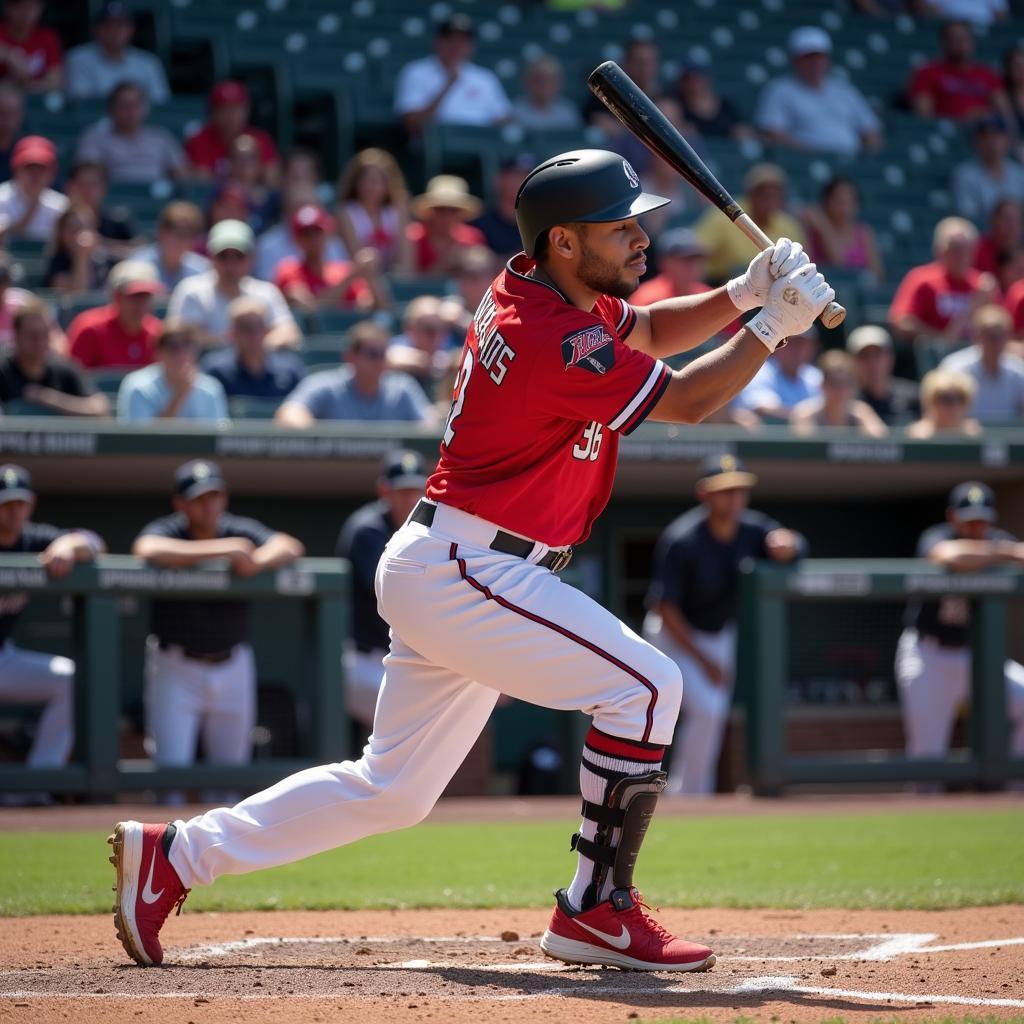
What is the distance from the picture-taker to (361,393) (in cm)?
795

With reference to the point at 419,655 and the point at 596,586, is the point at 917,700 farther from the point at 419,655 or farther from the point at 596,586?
the point at 419,655

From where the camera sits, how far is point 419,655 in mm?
3512

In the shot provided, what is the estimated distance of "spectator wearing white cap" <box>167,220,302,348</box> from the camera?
8.45m

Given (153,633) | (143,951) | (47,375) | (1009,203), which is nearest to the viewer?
(143,951)

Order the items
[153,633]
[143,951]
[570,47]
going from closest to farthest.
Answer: [143,951]
[153,633]
[570,47]

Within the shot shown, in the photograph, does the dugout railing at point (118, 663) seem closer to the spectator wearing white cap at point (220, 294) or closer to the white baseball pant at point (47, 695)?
the white baseball pant at point (47, 695)

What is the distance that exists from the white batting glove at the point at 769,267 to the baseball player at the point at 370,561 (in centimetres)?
368

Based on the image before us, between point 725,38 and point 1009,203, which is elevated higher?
point 725,38

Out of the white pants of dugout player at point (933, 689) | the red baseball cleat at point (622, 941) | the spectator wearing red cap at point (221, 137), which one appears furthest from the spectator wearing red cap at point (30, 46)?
the red baseball cleat at point (622, 941)

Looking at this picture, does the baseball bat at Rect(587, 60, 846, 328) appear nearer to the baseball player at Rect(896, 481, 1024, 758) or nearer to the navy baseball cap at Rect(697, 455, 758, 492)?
the navy baseball cap at Rect(697, 455, 758, 492)

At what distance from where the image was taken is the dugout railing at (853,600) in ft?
24.1

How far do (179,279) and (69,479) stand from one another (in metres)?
1.61

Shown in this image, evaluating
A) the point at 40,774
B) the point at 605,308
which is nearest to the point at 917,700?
Answer: the point at 40,774

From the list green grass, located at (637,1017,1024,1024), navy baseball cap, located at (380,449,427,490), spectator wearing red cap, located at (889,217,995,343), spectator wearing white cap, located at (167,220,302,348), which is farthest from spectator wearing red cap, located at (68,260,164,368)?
green grass, located at (637,1017,1024,1024)
